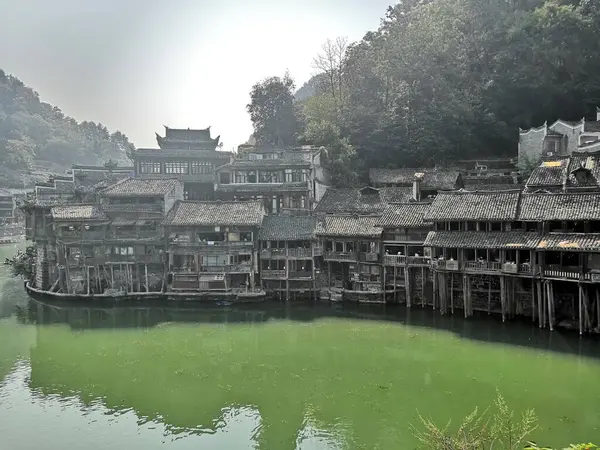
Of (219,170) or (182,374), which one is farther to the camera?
(219,170)

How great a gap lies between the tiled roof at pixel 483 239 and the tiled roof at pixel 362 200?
37.3 ft

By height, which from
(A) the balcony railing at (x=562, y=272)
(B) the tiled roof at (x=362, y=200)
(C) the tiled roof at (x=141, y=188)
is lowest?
(A) the balcony railing at (x=562, y=272)

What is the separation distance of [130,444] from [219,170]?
1329 inches

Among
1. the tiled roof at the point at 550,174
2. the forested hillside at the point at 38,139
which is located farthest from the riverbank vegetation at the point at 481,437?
the forested hillside at the point at 38,139

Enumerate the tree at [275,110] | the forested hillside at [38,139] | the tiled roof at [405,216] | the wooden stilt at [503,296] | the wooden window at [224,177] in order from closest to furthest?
the wooden stilt at [503,296], the tiled roof at [405,216], the wooden window at [224,177], the tree at [275,110], the forested hillside at [38,139]

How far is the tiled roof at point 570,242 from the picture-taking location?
990 inches

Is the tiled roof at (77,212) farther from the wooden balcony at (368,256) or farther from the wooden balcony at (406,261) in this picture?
Result: the wooden balcony at (406,261)

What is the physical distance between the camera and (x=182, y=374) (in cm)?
2302

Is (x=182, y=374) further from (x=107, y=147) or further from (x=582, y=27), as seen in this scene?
(x=107, y=147)

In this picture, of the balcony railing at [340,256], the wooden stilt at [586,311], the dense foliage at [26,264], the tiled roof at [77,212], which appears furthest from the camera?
the dense foliage at [26,264]

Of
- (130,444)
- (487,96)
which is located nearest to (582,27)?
(487,96)

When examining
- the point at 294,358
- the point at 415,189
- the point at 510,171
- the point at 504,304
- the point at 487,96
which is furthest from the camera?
the point at 487,96

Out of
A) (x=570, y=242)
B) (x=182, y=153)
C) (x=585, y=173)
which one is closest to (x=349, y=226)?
(x=570, y=242)

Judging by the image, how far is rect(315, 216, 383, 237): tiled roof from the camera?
1393 inches
